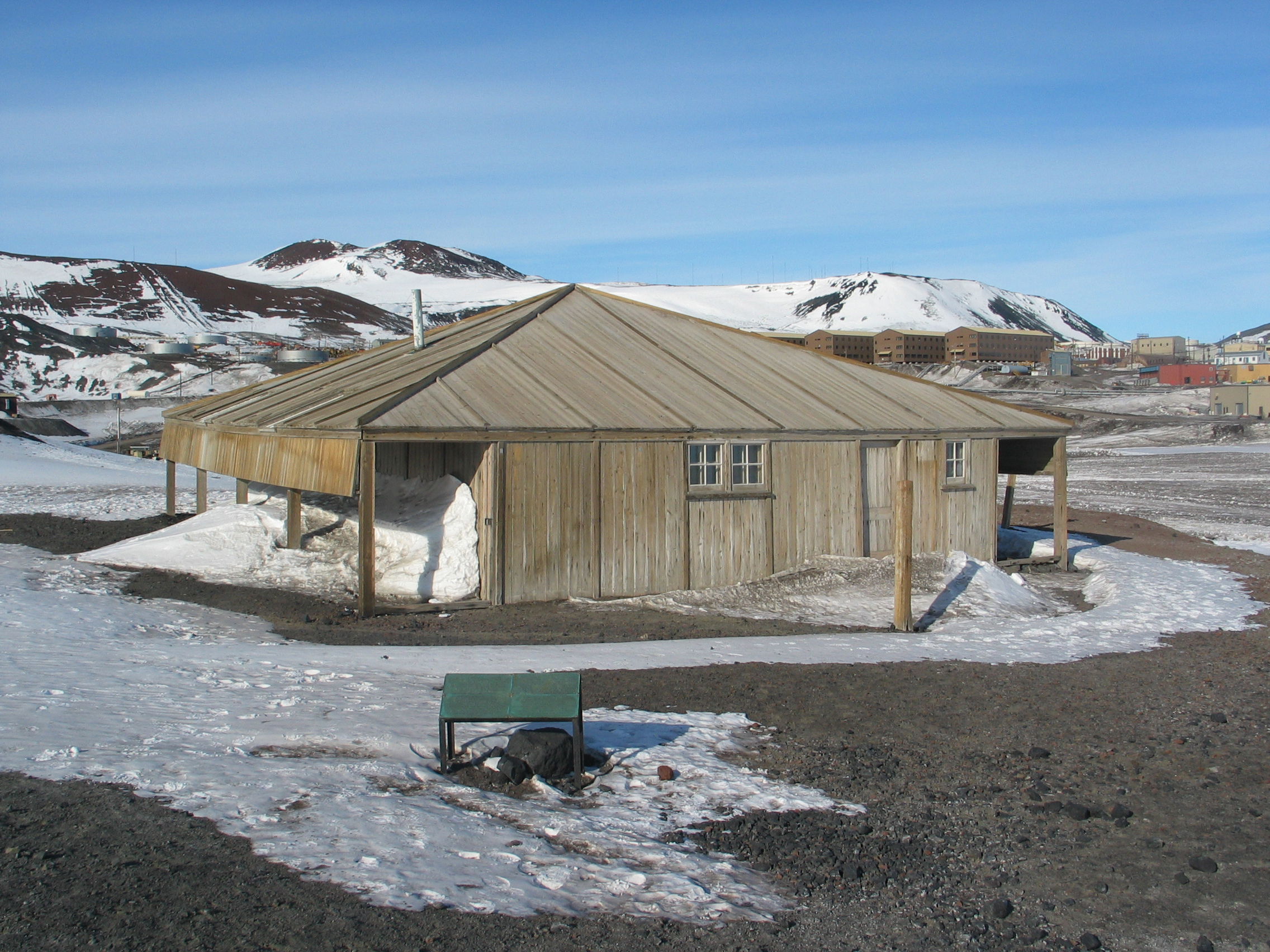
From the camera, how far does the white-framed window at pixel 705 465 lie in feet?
47.8

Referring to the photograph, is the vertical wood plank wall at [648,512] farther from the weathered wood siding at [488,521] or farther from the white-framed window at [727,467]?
the white-framed window at [727,467]

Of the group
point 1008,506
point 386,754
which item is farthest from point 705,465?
point 1008,506

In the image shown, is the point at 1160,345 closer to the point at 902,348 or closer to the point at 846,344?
the point at 902,348

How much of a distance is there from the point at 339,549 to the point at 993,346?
91.2 m

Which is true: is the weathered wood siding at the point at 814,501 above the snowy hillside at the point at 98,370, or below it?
below

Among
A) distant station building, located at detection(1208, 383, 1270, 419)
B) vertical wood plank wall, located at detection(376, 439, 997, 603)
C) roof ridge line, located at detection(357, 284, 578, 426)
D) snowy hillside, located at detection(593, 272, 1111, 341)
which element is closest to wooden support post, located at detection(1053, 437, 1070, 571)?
vertical wood plank wall, located at detection(376, 439, 997, 603)

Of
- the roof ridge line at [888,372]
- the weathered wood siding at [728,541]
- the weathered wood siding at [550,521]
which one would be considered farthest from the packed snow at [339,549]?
the roof ridge line at [888,372]

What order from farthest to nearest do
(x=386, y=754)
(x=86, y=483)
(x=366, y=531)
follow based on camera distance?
(x=86, y=483)
(x=366, y=531)
(x=386, y=754)

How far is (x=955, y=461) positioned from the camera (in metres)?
17.5

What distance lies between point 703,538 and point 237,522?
770 centimetres

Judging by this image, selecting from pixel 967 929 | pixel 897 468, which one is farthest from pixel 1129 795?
pixel 897 468

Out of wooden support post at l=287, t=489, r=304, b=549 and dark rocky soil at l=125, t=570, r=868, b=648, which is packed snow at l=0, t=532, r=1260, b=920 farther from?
wooden support post at l=287, t=489, r=304, b=549

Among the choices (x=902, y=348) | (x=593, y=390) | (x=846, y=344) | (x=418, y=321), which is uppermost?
(x=846, y=344)

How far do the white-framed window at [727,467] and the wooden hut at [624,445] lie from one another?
0.09 ft
